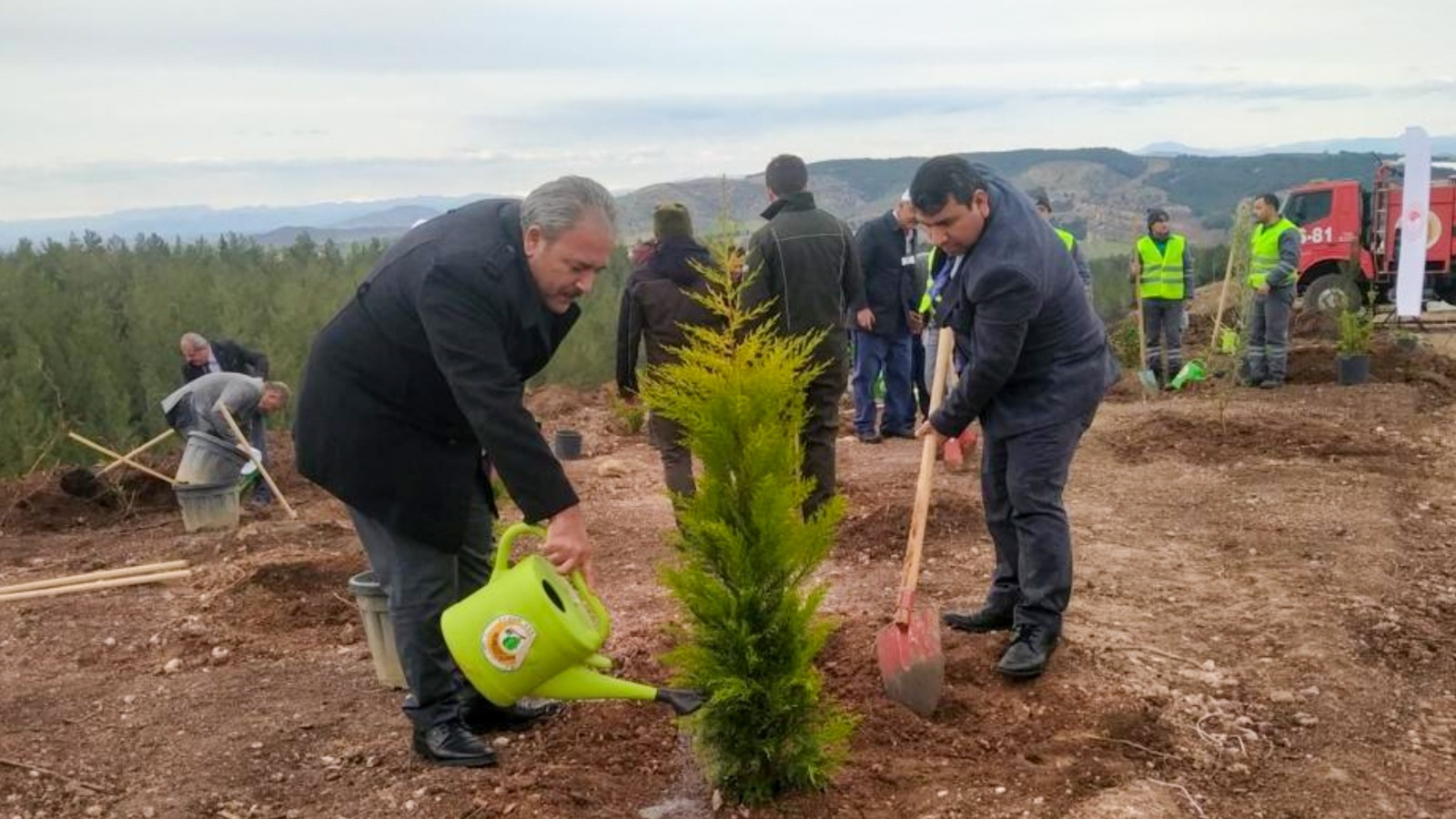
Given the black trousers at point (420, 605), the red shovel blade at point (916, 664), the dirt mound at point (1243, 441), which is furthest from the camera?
the dirt mound at point (1243, 441)

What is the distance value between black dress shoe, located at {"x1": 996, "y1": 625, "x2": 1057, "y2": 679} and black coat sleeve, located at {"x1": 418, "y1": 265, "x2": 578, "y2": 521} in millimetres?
1810

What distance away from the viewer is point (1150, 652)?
14.9 feet

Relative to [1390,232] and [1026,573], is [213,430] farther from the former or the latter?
[1390,232]

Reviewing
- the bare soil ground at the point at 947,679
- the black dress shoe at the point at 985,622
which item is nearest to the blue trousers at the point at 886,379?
the bare soil ground at the point at 947,679

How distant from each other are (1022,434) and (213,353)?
7834 millimetres

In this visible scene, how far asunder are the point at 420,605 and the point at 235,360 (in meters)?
7.13

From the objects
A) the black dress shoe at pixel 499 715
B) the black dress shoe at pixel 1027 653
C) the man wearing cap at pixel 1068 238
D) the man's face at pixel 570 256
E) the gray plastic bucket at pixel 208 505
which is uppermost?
the man's face at pixel 570 256

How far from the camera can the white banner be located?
14.2 m

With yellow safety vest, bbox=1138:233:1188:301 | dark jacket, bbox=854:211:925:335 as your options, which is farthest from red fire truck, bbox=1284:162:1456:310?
dark jacket, bbox=854:211:925:335

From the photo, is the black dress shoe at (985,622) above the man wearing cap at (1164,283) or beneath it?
beneath

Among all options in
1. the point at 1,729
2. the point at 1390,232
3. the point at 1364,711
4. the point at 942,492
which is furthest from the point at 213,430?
the point at 1390,232

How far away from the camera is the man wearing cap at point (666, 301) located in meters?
5.92

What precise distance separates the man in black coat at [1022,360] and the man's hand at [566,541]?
153cm

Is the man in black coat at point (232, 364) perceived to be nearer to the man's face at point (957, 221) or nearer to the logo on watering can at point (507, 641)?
the logo on watering can at point (507, 641)
